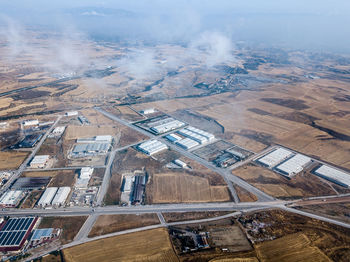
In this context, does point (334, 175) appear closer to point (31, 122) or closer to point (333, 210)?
point (333, 210)

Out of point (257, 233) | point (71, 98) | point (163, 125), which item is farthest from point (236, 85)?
point (257, 233)

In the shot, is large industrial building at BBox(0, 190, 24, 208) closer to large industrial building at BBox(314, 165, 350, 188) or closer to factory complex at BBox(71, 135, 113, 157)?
factory complex at BBox(71, 135, 113, 157)

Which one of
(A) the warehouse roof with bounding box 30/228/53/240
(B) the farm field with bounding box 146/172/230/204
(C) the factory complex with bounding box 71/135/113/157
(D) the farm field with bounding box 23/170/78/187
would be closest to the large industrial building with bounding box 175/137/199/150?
(B) the farm field with bounding box 146/172/230/204

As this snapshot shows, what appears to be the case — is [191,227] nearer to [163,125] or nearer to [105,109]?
[163,125]

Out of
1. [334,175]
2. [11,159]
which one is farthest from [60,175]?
[334,175]

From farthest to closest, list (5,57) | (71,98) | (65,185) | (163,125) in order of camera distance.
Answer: (5,57), (71,98), (163,125), (65,185)

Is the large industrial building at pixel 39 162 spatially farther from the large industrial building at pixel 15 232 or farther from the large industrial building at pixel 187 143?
the large industrial building at pixel 187 143
